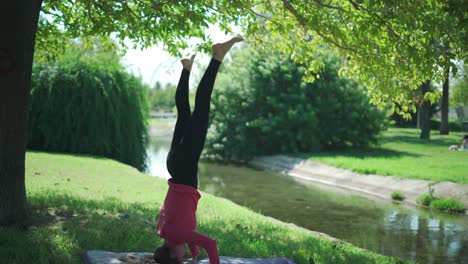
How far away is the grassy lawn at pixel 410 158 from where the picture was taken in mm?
A: 16203

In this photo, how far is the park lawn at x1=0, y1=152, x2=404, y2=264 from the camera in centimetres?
596

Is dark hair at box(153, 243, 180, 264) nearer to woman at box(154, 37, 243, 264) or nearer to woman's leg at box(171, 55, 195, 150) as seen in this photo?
woman at box(154, 37, 243, 264)

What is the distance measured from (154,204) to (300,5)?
15.9ft

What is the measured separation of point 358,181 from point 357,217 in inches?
232

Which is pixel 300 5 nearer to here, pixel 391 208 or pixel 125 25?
pixel 125 25

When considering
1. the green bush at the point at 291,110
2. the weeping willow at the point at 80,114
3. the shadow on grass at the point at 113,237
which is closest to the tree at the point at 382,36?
the shadow on grass at the point at 113,237

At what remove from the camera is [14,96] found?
6.68 metres

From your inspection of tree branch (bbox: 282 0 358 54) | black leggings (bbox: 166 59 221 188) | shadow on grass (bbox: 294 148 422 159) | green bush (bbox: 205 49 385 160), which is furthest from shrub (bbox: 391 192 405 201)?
black leggings (bbox: 166 59 221 188)

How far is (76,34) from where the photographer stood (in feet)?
35.1

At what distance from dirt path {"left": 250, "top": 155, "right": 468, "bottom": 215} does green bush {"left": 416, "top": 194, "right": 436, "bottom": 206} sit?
190 millimetres

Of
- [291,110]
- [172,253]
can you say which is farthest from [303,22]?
[291,110]

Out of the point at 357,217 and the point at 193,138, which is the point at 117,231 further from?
the point at 357,217

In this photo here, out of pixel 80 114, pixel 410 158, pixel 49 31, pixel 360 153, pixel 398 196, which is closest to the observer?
pixel 49 31

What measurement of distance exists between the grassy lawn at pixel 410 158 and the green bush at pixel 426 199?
2.75 ft
